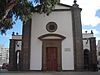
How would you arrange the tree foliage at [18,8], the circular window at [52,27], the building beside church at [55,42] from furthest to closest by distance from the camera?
the circular window at [52,27] < the building beside church at [55,42] < the tree foliage at [18,8]

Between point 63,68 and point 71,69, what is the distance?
0.85 metres

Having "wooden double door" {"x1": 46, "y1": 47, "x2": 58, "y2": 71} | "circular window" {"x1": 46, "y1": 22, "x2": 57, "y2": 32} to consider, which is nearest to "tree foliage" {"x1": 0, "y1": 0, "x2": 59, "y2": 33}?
"circular window" {"x1": 46, "y1": 22, "x2": 57, "y2": 32}

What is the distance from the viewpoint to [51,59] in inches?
936

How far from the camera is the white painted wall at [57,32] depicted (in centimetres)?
2311

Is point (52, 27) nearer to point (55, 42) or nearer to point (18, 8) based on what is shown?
point (55, 42)

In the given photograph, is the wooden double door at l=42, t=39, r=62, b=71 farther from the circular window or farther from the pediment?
the circular window

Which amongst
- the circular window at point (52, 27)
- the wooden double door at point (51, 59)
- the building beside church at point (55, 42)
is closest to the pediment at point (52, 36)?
the building beside church at point (55, 42)

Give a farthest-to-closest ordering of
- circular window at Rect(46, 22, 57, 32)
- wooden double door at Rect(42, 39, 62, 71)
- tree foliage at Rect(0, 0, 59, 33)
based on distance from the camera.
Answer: circular window at Rect(46, 22, 57, 32) < wooden double door at Rect(42, 39, 62, 71) < tree foliage at Rect(0, 0, 59, 33)

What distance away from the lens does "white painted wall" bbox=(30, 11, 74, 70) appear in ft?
75.8

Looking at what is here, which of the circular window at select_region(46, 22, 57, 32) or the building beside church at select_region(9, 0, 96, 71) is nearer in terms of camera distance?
the building beside church at select_region(9, 0, 96, 71)

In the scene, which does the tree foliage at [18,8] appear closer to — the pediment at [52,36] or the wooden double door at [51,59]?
the pediment at [52,36]

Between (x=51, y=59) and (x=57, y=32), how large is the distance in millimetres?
2977

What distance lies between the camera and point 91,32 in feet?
127

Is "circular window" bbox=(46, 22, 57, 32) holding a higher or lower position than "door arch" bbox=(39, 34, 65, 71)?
higher
